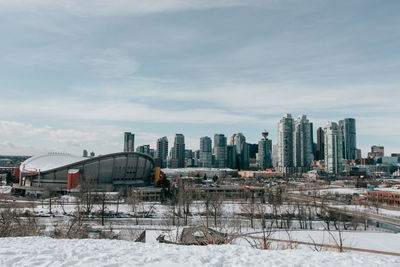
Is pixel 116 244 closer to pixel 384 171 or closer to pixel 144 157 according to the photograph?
pixel 144 157

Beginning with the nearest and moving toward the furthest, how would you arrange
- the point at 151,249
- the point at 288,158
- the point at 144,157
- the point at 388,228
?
1. the point at 151,249
2. the point at 388,228
3. the point at 144,157
4. the point at 288,158

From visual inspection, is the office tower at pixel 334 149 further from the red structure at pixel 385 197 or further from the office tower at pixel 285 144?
the red structure at pixel 385 197

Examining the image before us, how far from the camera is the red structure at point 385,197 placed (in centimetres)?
6444

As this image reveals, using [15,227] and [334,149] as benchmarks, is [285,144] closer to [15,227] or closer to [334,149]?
[334,149]

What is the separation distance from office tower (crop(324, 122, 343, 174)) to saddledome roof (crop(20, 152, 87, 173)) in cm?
15453

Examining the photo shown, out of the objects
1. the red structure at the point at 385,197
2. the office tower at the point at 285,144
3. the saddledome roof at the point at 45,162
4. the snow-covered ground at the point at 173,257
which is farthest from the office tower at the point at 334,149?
the snow-covered ground at the point at 173,257

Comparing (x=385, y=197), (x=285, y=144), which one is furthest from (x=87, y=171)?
(x=285, y=144)

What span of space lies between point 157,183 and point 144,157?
9672mm

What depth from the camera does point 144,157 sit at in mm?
91312

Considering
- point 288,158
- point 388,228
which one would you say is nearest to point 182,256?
point 388,228

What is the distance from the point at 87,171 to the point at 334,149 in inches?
6148

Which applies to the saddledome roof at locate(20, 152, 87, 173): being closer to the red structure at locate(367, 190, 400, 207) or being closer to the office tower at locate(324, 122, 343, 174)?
the red structure at locate(367, 190, 400, 207)

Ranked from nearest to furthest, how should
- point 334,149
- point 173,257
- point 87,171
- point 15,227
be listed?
point 173,257
point 15,227
point 87,171
point 334,149

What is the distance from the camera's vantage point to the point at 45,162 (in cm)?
8712
